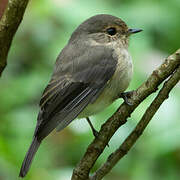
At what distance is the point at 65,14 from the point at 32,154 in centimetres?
201

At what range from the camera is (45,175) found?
364 centimetres

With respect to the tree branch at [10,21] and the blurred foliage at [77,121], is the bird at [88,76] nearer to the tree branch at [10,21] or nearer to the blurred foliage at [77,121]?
the blurred foliage at [77,121]

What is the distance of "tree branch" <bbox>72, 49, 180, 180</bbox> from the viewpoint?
270 cm

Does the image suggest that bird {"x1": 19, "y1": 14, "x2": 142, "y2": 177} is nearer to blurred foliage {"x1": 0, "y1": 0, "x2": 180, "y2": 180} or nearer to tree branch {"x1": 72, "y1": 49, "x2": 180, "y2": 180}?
blurred foliage {"x1": 0, "y1": 0, "x2": 180, "y2": 180}

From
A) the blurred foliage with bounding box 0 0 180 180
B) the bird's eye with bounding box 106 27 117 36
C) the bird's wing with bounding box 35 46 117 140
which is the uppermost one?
the bird's eye with bounding box 106 27 117 36

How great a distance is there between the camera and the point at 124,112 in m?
2.82

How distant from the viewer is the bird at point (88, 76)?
354cm

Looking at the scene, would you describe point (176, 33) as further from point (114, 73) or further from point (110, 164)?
point (110, 164)

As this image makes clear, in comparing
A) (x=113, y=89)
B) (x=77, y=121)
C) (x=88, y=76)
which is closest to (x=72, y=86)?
(x=88, y=76)

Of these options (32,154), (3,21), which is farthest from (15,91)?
(3,21)

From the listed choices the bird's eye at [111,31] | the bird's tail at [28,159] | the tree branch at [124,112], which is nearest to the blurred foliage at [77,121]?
the bird's tail at [28,159]

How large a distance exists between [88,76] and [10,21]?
119 centimetres

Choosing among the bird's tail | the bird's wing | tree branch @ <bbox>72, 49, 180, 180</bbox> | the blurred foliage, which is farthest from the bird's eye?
tree branch @ <bbox>72, 49, 180, 180</bbox>

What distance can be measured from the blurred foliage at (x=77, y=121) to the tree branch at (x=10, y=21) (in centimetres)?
76
